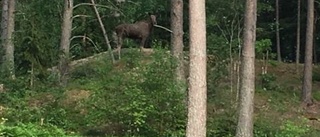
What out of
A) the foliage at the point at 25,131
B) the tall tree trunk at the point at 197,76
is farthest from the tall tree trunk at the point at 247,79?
the foliage at the point at 25,131

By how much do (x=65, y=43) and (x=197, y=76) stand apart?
28.1 ft

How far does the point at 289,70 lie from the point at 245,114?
40.4 feet

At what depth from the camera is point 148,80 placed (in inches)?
575

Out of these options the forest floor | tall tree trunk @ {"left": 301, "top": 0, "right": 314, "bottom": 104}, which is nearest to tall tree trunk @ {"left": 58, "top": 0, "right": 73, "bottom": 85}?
the forest floor

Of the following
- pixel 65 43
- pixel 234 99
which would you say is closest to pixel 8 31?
pixel 65 43

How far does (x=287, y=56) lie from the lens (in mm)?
38719

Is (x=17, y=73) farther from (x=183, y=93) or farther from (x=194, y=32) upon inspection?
(x=194, y=32)

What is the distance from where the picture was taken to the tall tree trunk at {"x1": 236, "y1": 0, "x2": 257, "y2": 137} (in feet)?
49.4

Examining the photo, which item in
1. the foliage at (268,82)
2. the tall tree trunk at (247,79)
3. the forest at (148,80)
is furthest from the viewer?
the foliage at (268,82)

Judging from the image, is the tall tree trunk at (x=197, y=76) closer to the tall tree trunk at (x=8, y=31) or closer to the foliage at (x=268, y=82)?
the tall tree trunk at (x=8, y=31)

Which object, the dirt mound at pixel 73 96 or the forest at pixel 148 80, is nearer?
the forest at pixel 148 80

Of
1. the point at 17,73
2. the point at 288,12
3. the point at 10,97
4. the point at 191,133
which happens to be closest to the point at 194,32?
the point at 191,133

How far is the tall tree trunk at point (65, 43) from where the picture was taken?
63.6 ft

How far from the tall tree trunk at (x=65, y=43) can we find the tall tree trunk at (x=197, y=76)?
26.4 ft
